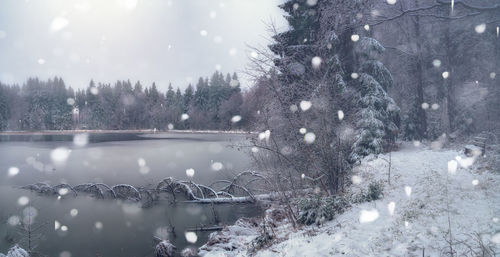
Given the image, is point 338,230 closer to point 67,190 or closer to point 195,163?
point 67,190

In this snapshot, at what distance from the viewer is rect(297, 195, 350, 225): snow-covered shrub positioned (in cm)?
877

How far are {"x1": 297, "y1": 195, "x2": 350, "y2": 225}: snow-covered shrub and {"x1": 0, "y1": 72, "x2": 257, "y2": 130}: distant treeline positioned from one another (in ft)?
247

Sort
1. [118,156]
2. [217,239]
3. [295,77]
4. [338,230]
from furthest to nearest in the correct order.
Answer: [118,156] < [295,77] < [217,239] < [338,230]

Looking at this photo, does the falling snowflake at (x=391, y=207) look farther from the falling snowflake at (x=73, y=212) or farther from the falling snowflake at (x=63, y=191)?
the falling snowflake at (x=63, y=191)

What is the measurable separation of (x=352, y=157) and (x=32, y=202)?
21138 millimetres

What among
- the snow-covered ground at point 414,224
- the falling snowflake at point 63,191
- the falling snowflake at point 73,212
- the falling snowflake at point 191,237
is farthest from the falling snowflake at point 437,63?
the falling snowflake at point 63,191

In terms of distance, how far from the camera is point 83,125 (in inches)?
3917

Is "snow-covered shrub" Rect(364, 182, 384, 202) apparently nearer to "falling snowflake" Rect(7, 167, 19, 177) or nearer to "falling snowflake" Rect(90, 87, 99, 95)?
"falling snowflake" Rect(7, 167, 19, 177)

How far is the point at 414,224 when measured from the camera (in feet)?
21.4

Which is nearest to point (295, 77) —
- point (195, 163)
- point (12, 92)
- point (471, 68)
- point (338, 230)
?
point (338, 230)

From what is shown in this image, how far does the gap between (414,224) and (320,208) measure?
9.61 ft

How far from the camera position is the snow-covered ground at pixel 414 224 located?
5586 mm

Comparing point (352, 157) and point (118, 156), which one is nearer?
point (352, 157)

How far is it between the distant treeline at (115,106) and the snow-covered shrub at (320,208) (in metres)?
75.3
